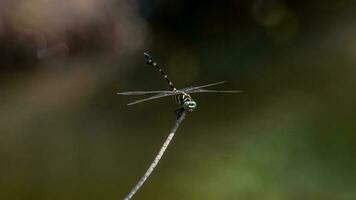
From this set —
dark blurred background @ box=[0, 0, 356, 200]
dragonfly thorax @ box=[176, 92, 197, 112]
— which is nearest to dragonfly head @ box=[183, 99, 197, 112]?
dragonfly thorax @ box=[176, 92, 197, 112]

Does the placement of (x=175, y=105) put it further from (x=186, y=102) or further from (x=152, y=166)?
(x=152, y=166)

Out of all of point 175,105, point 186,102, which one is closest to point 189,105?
point 186,102

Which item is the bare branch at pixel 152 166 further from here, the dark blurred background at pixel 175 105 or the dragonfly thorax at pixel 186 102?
the dark blurred background at pixel 175 105

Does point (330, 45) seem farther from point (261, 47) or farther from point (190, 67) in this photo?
point (190, 67)

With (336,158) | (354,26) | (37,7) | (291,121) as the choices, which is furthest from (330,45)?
(37,7)

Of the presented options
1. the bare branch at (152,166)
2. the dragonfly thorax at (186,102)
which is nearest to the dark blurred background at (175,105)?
the dragonfly thorax at (186,102)
